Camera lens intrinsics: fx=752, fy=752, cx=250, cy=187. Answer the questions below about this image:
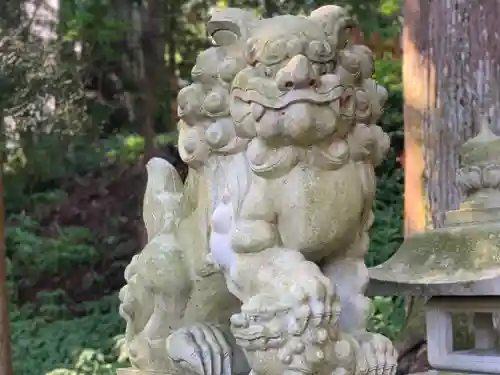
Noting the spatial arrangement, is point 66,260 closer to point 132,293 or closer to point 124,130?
point 124,130

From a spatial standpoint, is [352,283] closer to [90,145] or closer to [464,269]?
[464,269]

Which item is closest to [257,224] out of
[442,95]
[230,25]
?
[230,25]

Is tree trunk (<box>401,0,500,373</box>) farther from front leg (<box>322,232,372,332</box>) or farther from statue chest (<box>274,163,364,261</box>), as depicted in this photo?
statue chest (<box>274,163,364,261</box>)

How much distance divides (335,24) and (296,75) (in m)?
0.24

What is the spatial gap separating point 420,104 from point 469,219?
1664mm

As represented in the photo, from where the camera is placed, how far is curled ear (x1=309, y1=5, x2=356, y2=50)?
1783 mm

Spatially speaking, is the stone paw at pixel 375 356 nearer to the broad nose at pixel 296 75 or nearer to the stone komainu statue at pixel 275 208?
the stone komainu statue at pixel 275 208

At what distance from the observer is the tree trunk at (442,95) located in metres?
3.50

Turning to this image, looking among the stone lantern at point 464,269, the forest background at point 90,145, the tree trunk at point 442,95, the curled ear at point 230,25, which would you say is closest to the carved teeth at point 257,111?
the curled ear at point 230,25

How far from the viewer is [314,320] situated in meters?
1.62

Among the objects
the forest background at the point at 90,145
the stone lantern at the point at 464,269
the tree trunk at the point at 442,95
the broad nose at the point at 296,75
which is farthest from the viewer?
the forest background at the point at 90,145

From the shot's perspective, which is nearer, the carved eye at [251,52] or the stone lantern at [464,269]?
the carved eye at [251,52]

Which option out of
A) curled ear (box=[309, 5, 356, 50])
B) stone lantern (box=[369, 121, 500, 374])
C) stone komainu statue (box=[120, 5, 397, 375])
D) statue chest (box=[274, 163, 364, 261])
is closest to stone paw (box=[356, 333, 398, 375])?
stone komainu statue (box=[120, 5, 397, 375])

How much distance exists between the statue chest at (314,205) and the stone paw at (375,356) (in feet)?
0.81
